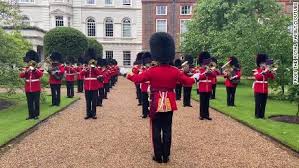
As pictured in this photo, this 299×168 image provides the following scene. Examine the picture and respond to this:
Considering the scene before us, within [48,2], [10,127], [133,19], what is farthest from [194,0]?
[10,127]

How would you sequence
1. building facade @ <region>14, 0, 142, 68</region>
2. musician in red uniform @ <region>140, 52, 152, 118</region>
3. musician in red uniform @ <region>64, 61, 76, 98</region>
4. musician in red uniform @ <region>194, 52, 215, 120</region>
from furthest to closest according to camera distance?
building facade @ <region>14, 0, 142, 68</region> < musician in red uniform @ <region>64, 61, 76, 98</region> < musician in red uniform @ <region>140, 52, 152, 118</region> < musician in red uniform @ <region>194, 52, 215, 120</region>

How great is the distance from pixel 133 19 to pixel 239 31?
36204 mm

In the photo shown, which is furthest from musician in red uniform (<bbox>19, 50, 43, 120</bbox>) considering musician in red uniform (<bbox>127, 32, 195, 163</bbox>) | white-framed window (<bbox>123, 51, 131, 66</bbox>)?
white-framed window (<bbox>123, 51, 131, 66</bbox>)

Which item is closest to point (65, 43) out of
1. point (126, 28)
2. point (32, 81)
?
point (32, 81)

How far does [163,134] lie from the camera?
29.4 ft

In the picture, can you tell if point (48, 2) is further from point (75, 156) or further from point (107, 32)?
point (75, 156)

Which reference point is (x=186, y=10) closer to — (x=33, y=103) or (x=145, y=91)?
(x=145, y=91)

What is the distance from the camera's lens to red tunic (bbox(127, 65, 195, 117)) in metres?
8.95

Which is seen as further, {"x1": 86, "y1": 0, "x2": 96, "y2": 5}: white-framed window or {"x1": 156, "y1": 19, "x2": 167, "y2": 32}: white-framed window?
{"x1": 86, "y1": 0, "x2": 96, "y2": 5}: white-framed window

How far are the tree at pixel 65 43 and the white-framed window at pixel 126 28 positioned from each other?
25913 millimetres

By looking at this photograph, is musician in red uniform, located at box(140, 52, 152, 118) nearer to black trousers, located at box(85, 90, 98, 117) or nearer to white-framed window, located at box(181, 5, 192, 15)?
black trousers, located at box(85, 90, 98, 117)

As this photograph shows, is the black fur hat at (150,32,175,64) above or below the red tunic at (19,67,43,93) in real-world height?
above

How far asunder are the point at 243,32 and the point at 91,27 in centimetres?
4172

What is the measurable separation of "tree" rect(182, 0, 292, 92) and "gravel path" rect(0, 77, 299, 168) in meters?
7.61
